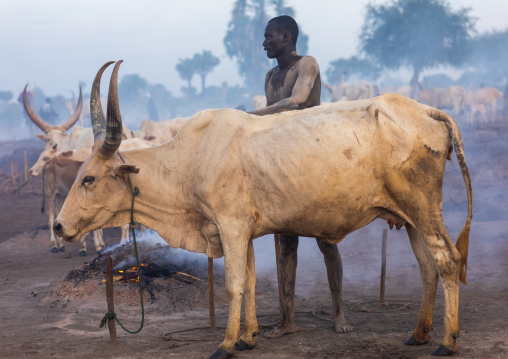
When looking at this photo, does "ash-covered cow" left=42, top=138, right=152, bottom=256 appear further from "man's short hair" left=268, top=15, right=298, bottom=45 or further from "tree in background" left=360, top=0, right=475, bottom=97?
"tree in background" left=360, top=0, right=475, bottom=97

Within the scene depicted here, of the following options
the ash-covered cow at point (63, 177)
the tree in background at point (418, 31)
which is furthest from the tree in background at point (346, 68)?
the ash-covered cow at point (63, 177)

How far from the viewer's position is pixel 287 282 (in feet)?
→ 16.8

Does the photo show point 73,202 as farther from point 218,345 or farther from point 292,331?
point 292,331

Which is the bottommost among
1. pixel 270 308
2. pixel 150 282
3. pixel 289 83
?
pixel 270 308

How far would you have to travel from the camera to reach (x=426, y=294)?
4.55 meters

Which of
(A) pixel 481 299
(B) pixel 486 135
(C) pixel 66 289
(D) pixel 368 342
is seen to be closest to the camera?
(D) pixel 368 342

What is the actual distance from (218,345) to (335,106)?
6.64ft

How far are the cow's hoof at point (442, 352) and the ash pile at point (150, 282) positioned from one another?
269 centimetres

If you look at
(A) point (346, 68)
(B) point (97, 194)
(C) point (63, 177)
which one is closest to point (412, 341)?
(B) point (97, 194)

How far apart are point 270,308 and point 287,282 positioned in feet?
3.61

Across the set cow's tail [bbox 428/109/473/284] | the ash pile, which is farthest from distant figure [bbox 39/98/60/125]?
cow's tail [bbox 428/109/473/284]

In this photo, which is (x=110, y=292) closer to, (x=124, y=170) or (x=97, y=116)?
(x=124, y=170)

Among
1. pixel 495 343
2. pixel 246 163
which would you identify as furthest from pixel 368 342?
pixel 246 163

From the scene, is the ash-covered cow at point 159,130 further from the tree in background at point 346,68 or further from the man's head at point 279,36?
the tree in background at point 346,68
